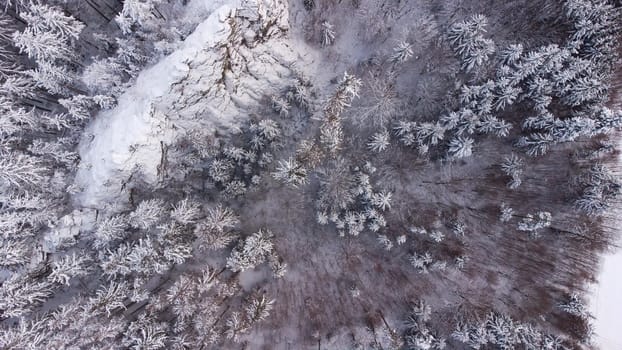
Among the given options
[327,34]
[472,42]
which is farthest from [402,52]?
[327,34]

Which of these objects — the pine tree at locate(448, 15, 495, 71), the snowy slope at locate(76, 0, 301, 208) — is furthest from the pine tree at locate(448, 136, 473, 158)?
the snowy slope at locate(76, 0, 301, 208)

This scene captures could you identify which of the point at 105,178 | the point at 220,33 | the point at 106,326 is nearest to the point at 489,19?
the point at 220,33

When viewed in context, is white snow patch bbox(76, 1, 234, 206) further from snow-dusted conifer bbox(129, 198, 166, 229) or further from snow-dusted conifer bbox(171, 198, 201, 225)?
snow-dusted conifer bbox(171, 198, 201, 225)

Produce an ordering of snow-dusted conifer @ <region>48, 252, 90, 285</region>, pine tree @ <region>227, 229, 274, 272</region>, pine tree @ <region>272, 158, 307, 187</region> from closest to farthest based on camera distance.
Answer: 1. snow-dusted conifer @ <region>48, 252, 90, 285</region>
2. pine tree @ <region>272, 158, 307, 187</region>
3. pine tree @ <region>227, 229, 274, 272</region>

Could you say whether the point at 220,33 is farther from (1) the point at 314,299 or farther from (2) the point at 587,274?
(2) the point at 587,274

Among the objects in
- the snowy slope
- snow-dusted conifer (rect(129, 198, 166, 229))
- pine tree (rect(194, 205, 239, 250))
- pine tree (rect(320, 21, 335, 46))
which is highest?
pine tree (rect(320, 21, 335, 46))

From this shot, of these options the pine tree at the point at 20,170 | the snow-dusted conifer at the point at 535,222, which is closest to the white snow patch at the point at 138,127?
the pine tree at the point at 20,170

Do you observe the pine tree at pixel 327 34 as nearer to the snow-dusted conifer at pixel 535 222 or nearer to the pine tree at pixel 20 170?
the snow-dusted conifer at pixel 535 222

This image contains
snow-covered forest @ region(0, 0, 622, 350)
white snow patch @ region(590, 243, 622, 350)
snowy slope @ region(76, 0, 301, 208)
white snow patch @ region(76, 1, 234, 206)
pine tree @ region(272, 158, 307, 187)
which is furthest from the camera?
white snow patch @ region(590, 243, 622, 350)
